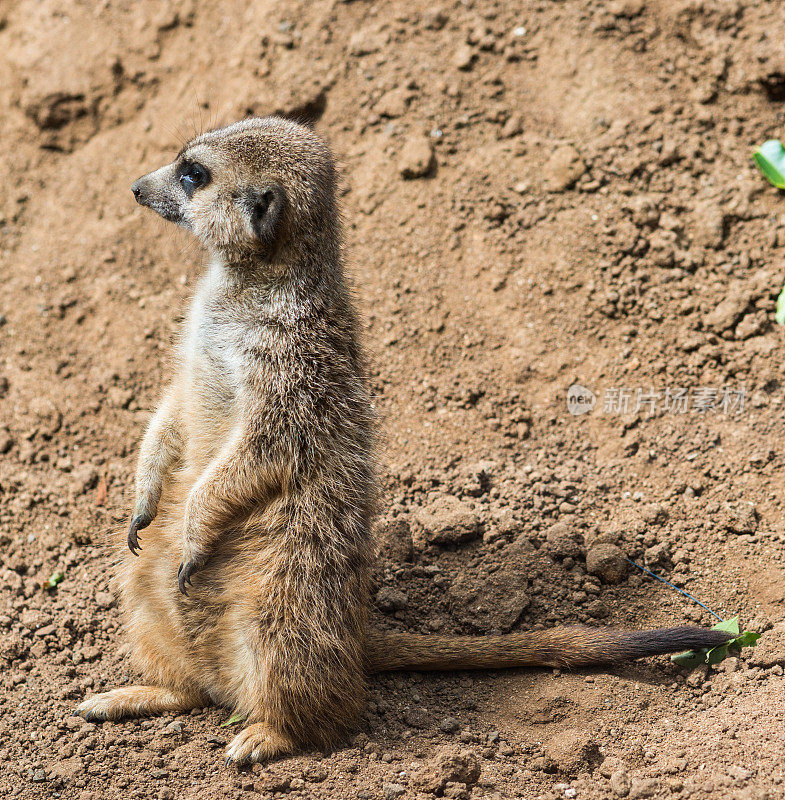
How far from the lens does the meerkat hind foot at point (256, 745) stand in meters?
2.73

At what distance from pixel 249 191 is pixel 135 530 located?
1.18 metres

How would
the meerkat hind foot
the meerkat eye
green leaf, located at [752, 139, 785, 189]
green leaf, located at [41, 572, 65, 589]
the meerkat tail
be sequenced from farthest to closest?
green leaf, located at [752, 139, 785, 189]
green leaf, located at [41, 572, 65, 589]
the meerkat tail
the meerkat eye
the meerkat hind foot

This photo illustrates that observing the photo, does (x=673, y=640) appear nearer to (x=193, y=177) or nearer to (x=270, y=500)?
(x=270, y=500)

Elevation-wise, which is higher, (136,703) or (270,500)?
(270,500)

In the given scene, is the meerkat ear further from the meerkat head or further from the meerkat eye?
the meerkat eye

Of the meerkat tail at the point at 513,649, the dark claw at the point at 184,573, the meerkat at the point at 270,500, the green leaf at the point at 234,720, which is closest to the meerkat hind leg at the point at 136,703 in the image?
the meerkat at the point at 270,500

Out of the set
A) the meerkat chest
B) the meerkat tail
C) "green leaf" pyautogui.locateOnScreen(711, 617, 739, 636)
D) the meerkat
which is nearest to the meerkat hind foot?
the meerkat

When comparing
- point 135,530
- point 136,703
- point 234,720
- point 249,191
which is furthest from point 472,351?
point 136,703

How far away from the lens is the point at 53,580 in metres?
3.62

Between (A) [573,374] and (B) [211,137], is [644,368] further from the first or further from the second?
(B) [211,137]

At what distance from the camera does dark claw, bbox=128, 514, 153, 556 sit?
3.02 meters

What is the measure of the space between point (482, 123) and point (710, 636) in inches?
110

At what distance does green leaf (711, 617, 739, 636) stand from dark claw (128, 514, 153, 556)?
6.43 ft

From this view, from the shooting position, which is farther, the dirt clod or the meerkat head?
the dirt clod
